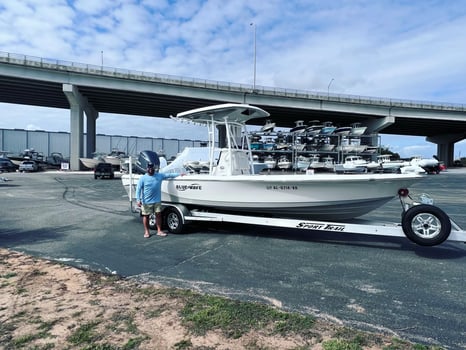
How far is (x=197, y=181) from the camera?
708cm

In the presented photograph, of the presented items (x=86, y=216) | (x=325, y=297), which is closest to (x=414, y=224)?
(x=325, y=297)

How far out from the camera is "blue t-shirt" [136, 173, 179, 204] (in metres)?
6.91

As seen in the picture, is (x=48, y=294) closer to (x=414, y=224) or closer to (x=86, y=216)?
(x=414, y=224)

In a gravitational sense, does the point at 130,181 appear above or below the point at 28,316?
above

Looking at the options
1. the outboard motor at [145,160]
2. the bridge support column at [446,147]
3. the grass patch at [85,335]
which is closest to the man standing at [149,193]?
the outboard motor at [145,160]

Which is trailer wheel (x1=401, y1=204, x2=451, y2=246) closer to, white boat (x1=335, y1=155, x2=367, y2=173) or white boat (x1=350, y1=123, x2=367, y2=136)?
white boat (x1=335, y1=155, x2=367, y2=173)

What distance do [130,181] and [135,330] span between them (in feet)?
18.5

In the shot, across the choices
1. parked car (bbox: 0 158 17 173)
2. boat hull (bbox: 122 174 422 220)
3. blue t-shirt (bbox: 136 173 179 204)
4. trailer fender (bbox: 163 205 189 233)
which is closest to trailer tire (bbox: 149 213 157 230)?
trailer fender (bbox: 163 205 189 233)

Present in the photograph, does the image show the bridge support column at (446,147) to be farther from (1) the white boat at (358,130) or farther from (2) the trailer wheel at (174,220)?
(2) the trailer wheel at (174,220)

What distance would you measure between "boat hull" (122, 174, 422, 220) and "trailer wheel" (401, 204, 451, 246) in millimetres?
571

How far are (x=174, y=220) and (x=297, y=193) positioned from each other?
2.88m

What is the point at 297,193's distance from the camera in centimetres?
627

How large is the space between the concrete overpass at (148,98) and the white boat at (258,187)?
3454 cm

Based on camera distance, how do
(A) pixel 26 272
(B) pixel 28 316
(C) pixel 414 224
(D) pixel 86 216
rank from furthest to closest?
(D) pixel 86 216, (C) pixel 414 224, (A) pixel 26 272, (B) pixel 28 316
